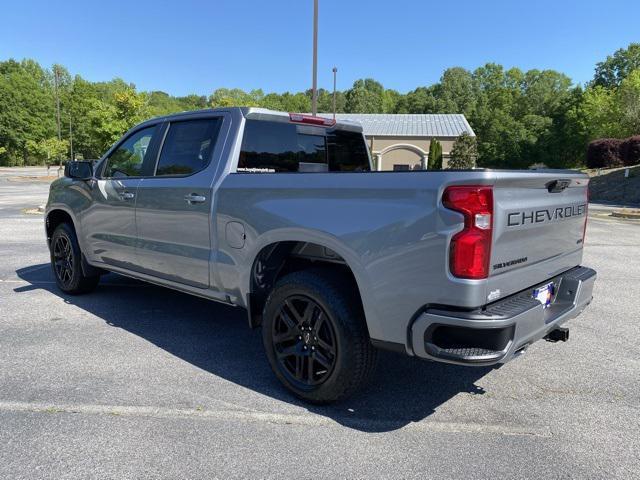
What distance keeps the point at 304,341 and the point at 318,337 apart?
0.47 feet

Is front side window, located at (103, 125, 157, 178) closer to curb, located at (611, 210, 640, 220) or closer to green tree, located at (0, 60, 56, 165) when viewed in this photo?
curb, located at (611, 210, 640, 220)

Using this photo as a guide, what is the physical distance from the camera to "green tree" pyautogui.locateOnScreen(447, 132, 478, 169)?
43.8 metres

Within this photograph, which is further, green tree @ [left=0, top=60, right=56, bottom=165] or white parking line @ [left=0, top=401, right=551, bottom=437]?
green tree @ [left=0, top=60, right=56, bottom=165]

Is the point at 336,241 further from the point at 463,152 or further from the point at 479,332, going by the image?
the point at 463,152

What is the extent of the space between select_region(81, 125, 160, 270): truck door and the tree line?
32.8 metres

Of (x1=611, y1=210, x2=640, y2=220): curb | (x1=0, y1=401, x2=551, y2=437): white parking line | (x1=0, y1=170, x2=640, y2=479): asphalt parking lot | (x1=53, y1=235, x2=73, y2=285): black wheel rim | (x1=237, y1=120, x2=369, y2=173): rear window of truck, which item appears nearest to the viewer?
(x1=0, y1=170, x2=640, y2=479): asphalt parking lot

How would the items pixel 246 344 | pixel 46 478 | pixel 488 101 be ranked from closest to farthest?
pixel 46 478 < pixel 246 344 < pixel 488 101

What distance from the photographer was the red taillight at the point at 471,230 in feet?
8.05

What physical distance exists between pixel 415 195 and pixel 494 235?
0.46m

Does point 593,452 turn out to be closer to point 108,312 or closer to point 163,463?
point 163,463

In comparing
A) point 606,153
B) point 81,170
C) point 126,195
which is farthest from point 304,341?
point 606,153

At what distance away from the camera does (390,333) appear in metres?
2.76

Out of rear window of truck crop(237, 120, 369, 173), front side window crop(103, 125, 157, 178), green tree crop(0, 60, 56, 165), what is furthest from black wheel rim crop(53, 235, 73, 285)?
green tree crop(0, 60, 56, 165)

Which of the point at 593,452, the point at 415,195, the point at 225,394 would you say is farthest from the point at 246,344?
the point at 593,452
